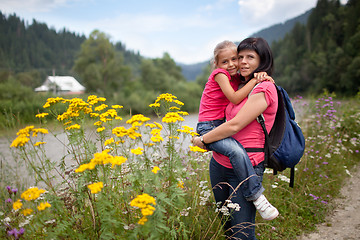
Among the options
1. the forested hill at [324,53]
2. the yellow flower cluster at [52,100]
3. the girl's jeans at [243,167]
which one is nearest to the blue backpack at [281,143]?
the girl's jeans at [243,167]

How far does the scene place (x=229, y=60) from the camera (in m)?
2.22

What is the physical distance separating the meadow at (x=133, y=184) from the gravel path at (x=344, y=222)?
4.8 inches

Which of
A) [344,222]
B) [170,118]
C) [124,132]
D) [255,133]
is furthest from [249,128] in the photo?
[344,222]

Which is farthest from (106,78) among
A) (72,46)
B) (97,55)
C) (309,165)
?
(309,165)

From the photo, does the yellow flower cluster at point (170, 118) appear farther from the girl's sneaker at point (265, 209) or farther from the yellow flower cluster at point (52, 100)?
the yellow flower cluster at point (52, 100)

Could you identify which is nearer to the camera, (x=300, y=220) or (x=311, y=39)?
(x=300, y=220)

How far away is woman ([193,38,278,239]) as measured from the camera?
5.77 ft

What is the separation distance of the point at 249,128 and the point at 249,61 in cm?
58

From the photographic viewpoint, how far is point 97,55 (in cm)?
2200

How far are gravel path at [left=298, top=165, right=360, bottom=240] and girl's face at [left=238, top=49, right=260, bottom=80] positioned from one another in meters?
2.34

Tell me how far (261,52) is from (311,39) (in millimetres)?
43151

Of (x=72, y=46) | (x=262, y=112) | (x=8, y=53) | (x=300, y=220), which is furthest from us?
(x=72, y=46)

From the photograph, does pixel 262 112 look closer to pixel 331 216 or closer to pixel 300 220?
pixel 300 220

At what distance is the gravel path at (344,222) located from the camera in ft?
9.64
